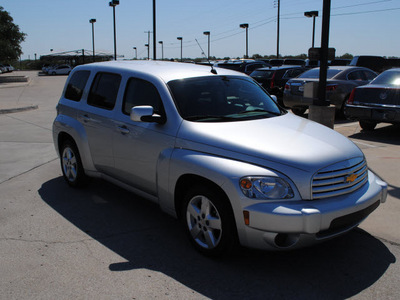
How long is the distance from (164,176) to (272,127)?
1.19 m

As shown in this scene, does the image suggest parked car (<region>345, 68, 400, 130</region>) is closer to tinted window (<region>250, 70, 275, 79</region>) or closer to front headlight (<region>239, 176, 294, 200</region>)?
front headlight (<region>239, 176, 294, 200</region>)

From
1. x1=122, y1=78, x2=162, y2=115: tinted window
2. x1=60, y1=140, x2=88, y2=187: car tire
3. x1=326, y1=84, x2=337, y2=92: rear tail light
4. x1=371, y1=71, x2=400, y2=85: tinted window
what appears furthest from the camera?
x1=326, y1=84, x2=337, y2=92: rear tail light

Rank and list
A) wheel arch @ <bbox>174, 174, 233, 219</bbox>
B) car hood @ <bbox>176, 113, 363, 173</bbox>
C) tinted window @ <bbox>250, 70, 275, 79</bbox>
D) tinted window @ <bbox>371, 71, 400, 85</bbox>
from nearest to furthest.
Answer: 1. car hood @ <bbox>176, 113, 363, 173</bbox>
2. wheel arch @ <bbox>174, 174, 233, 219</bbox>
3. tinted window @ <bbox>371, 71, 400, 85</bbox>
4. tinted window @ <bbox>250, 70, 275, 79</bbox>

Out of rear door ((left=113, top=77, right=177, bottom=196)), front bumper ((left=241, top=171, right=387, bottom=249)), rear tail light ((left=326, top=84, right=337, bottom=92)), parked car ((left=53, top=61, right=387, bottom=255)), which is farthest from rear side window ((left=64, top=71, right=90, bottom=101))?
rear tail light ((left=326, top=84, right=337, bottom=92))

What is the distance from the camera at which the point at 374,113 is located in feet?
31.0

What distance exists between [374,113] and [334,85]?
3.25m

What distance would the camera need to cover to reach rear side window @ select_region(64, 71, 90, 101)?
237 inches

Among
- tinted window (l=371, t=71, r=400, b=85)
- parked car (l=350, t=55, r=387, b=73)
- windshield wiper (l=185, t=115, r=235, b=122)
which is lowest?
windshield wiper (l=185, t=115, r=235, b=122)

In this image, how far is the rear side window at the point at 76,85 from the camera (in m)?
6.02

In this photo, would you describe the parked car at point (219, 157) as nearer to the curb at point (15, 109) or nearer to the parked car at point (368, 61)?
the curb at point (15, 109)

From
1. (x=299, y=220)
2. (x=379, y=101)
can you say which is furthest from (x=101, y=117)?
(x=379, y=101)

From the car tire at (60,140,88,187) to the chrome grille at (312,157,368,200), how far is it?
11.5 ft

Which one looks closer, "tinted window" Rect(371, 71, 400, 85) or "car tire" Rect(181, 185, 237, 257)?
"car tire" Rect(181, 185, 237, 257)

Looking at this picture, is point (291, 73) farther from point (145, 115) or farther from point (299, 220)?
point (299, 220)
